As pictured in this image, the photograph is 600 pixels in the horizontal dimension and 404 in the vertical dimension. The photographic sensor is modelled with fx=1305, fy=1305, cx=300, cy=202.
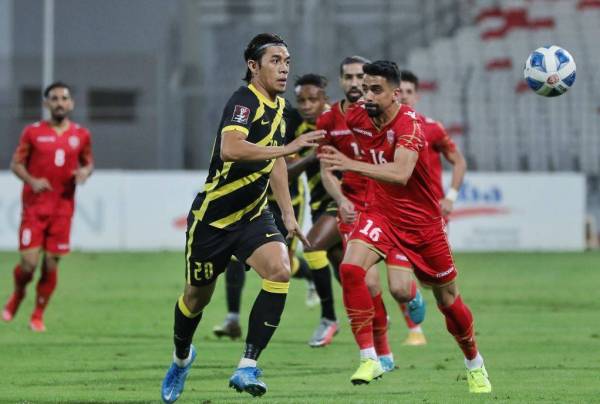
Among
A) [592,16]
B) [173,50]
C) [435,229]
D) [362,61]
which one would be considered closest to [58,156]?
[362,61]

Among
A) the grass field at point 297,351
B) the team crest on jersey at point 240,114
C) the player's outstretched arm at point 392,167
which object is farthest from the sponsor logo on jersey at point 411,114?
the grass field at point 297,351

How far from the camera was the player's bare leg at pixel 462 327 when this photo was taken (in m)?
8.25

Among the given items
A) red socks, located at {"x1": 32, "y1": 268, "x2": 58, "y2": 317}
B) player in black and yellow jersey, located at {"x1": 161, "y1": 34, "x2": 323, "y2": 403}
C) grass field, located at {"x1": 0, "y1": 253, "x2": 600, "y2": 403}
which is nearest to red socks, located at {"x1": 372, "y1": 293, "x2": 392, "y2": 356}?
grass field, located at {"x1": 0, "y1": 253, "x2": 600, "y2": 403}

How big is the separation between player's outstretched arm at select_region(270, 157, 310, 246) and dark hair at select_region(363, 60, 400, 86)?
92 centimetres

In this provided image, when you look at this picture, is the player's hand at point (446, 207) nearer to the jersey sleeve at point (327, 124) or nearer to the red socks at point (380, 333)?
the jersey sleeve at point (327, 124)

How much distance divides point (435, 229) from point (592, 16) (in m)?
23.5

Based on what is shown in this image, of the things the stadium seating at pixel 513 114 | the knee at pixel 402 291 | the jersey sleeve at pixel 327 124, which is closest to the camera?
the knee at pixel 402 291

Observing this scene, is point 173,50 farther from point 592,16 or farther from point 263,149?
point 263,149

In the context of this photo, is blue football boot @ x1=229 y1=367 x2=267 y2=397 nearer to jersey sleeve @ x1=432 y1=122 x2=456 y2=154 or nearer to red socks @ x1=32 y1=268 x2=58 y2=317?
jersey sleeve @ x1=432 y1=122 x2=456 y2=154

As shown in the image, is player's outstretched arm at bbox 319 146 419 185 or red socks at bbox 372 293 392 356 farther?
red socks at bbox 372 293 392 356

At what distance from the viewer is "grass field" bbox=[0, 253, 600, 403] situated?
27.3 feet

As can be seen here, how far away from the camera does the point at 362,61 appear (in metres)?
11.1

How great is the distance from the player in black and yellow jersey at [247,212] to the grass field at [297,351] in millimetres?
608

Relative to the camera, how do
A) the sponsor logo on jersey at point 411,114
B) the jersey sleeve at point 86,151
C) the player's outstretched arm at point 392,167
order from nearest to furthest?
the player's outstretched arm at point 392,167 → the sponsor logo on jersey at point 411,114 → the jersey sleeve at point 86,151
